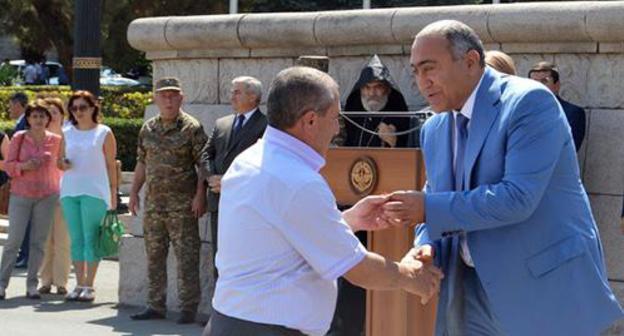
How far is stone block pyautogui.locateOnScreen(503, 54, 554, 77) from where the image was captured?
9.00 meters

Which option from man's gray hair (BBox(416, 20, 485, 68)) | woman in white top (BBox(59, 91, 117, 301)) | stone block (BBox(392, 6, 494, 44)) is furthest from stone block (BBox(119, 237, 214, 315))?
man's gray hair (BBox(416, 20, 485, 68))

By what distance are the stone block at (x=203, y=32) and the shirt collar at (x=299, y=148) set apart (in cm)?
622

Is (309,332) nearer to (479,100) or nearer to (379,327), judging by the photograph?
(479,100)

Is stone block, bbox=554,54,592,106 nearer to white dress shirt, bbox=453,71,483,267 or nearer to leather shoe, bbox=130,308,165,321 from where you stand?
leather shoe, bbox=130,308,165,321

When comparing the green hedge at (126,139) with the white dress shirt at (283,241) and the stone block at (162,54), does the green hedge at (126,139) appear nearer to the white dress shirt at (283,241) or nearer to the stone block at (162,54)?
the stone block at (162,54)

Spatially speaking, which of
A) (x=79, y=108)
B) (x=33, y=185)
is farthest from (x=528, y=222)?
(x=33, y=185)

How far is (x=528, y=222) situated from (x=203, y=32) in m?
6.37

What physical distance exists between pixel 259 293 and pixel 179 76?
700 cm

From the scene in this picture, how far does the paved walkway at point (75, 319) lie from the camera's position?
1034 centimetres

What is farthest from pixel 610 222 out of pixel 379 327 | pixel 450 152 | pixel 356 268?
pixel 356 268

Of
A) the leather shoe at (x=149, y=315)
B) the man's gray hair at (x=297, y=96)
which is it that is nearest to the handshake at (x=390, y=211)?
the man's gray hair at (x=297, y=96)

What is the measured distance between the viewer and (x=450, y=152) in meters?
5.11

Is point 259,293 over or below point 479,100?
below

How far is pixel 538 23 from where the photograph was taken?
347 inches
